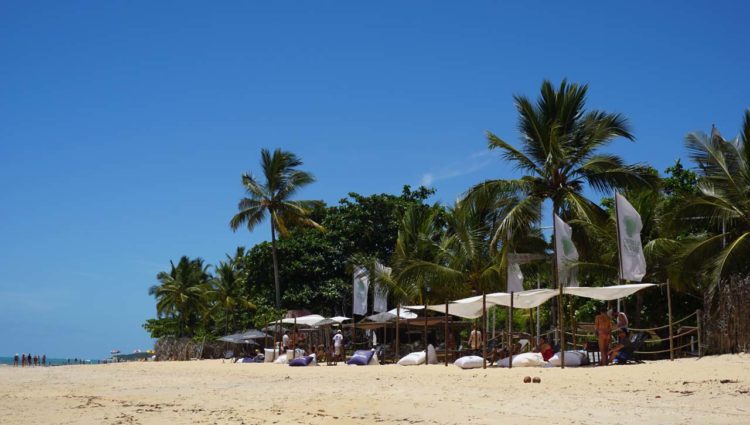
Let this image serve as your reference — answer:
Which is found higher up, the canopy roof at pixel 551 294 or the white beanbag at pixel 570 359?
the canopy roof at pixel 551 294

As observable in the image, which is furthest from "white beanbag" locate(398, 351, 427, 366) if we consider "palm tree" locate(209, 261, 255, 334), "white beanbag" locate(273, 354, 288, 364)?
→ "palm tree" locate(209, 261, 255, 334)

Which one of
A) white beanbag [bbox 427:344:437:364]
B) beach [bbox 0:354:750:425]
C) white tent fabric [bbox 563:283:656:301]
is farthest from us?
white beanbag [bbox 427:344:437:364]

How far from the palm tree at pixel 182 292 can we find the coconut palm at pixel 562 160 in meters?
39.2

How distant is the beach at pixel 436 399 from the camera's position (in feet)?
32.2

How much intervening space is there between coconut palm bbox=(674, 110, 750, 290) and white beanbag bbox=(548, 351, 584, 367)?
402 cm

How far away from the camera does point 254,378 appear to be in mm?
18766

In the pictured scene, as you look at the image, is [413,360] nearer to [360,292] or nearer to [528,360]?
[528,360]

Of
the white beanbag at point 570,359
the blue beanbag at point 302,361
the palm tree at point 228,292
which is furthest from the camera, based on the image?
Answer: the palm tree at point 228,292

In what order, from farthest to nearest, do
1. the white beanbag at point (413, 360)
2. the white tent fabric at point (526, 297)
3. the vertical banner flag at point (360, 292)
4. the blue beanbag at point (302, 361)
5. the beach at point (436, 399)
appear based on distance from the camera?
the vertical banner flag at point (360, 292)
the blue beanbag at point (302, 361)
the white beanbag at point (413, 360)
the white tent fabric at point (526, 297)
the beach at point (436, 399)

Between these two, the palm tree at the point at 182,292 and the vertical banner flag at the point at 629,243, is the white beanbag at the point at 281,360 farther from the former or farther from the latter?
the palm tree at the point at 182,292

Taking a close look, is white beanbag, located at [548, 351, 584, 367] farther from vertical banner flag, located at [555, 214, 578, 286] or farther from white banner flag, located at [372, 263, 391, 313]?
white banner flag, located at [372, 263, 391, 313]

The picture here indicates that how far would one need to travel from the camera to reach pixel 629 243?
60.2 ft

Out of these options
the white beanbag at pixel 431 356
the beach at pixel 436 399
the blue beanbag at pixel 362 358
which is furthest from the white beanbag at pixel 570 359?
the blue beanbag at pixel 362 358

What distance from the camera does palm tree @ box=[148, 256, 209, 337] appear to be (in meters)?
58.4
